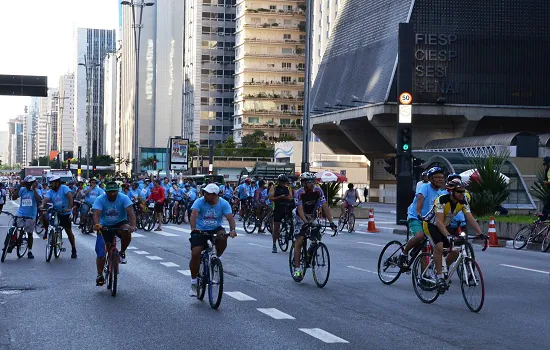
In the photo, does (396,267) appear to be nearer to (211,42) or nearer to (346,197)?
(346,197)

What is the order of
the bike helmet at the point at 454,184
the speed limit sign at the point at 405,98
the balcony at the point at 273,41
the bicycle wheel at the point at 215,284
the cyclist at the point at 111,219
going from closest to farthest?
the bicycle wheel at the point at 215,284
the bike helmet at the point at 454,184
the cyclist at the point at 111,219
the speed limit sign at the point at 405,98
the balcony at the point at 273,41

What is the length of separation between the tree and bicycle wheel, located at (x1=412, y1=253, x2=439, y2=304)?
4454 inches

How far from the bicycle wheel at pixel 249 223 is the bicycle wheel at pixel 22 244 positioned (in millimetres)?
11870

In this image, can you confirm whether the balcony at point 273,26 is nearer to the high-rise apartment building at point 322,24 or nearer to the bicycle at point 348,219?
the high-rise apartment building at point 322,24

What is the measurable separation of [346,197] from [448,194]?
22.5 meters

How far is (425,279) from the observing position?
1256 cm

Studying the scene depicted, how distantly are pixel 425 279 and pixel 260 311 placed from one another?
223cm

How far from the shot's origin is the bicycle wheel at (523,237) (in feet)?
78.1

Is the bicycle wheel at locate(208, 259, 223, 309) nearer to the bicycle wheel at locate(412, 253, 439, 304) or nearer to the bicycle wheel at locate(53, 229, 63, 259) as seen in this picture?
the bicycle wheel at locate(412, 253, 439, 304)

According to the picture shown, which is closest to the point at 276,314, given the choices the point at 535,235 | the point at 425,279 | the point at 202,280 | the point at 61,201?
the point at 202,280

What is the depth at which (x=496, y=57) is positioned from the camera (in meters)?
72.8

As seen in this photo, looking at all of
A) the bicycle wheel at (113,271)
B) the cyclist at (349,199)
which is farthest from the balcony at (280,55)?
the bicycle wheel at (113,271)

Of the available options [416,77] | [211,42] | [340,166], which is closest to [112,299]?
[416,77]

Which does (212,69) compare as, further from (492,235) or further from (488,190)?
(492,235)
